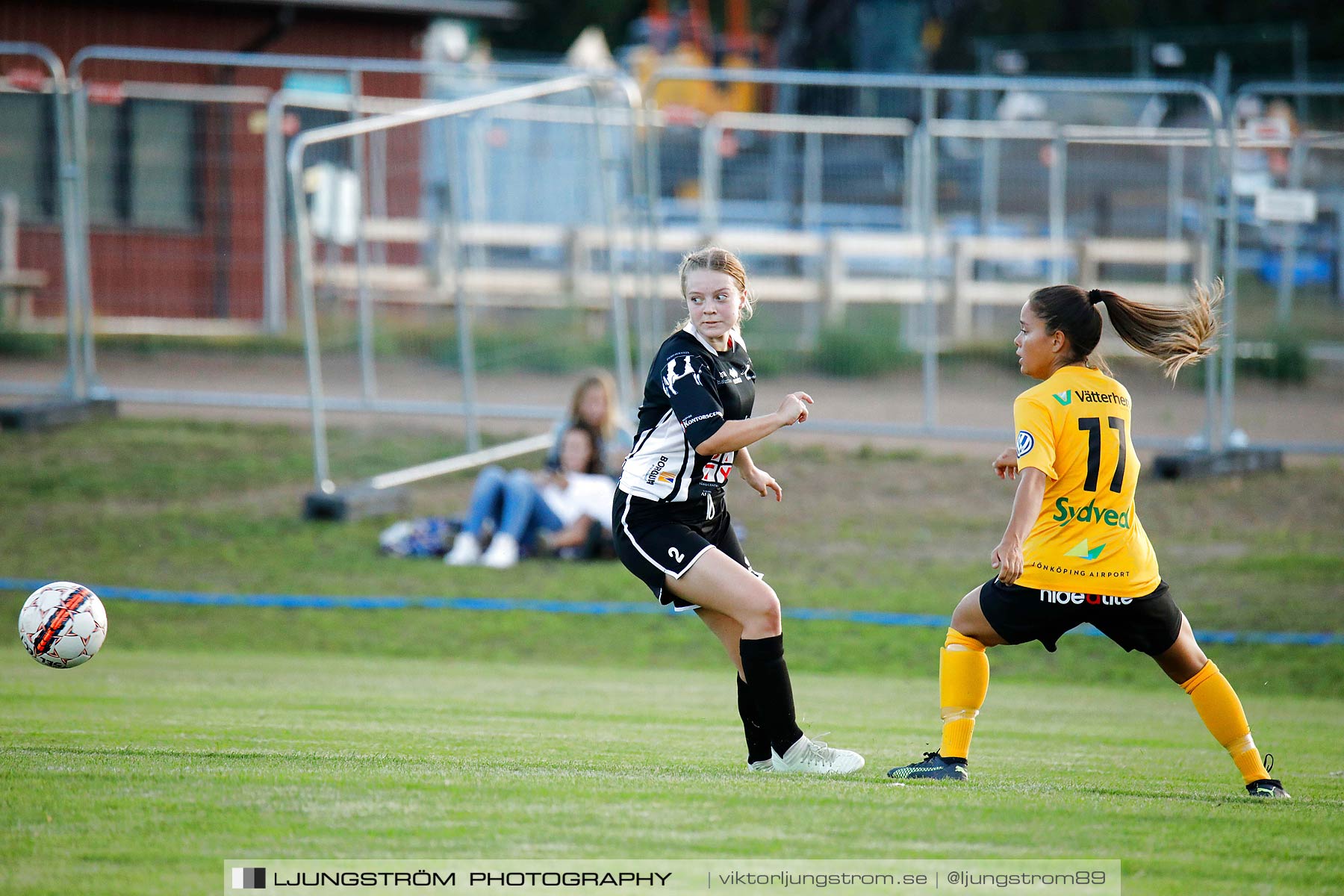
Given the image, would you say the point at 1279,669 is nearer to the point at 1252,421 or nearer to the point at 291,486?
the point at 1252,421

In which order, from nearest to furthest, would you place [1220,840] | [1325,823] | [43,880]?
[43,880]
[1220,840]
[1325,823]

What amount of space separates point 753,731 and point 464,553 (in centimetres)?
659

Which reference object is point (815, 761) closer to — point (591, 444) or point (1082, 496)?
point (1082, 496)

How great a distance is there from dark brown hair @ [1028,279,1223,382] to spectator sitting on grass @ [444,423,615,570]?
21.8 ft

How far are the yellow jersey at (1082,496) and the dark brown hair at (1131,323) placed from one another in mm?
199

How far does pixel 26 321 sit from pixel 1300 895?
14.8 metres

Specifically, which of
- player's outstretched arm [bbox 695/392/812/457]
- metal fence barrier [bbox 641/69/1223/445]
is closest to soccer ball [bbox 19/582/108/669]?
player's outstretched arm [bbox 695/392/812/457]

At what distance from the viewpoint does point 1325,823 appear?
15.9 ft


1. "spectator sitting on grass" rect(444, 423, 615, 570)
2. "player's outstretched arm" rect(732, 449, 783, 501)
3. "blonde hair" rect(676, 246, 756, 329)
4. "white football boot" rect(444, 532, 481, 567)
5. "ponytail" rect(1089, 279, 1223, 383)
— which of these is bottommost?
"white football boot" rect(444, 532, 481, 567)

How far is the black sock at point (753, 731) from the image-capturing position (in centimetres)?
571

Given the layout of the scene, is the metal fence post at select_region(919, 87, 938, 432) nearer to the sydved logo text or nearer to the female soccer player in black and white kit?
the female soccer player in black and white kit

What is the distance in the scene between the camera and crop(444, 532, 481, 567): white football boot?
12.0 m

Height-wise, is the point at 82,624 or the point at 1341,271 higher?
the point at 1341,271

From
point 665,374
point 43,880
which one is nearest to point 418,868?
point 43,880
